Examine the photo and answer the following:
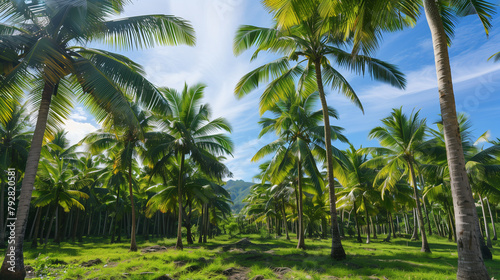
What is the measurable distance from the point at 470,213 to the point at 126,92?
863 centimetres

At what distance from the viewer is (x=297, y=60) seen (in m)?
11.4

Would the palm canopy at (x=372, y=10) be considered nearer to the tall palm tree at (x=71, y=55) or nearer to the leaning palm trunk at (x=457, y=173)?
the leaning palm trunk at (x=457, y=173)

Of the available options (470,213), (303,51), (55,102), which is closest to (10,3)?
(55,102)

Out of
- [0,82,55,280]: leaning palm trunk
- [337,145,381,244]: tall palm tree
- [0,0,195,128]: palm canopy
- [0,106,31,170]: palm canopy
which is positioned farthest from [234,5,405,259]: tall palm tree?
[0,106,31,170]: palm canopy

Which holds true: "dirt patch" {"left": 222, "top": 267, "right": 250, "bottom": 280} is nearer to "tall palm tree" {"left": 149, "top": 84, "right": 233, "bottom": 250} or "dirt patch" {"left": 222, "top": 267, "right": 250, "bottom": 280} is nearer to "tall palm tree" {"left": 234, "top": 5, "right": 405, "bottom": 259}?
"tall palm tree" {"left": 234, "top": 5, "right": 405, "bottom": 259}

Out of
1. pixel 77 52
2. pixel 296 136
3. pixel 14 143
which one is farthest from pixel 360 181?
pixel 14 143

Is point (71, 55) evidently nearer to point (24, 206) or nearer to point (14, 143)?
point (24, 206)

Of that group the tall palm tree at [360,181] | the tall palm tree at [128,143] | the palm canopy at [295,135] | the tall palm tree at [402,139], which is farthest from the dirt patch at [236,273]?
the tall palm tree at [360,181]

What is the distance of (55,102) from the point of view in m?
8.49

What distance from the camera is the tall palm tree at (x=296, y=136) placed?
45.2 ft

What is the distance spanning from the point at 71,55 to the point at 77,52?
279 millimetres

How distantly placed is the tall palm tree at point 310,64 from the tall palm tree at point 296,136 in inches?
81.3

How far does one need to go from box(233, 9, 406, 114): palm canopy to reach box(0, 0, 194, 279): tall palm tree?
3.50 meters

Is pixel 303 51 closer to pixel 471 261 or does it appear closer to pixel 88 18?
pixel 88 18
